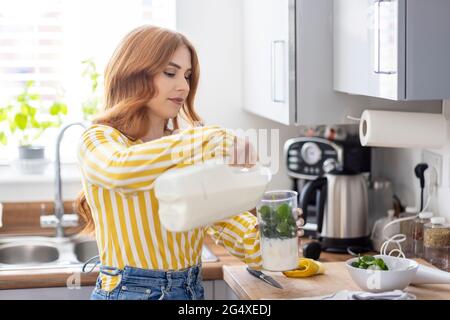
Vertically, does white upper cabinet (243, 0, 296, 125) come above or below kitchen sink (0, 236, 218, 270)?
above

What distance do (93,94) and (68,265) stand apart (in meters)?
0.81

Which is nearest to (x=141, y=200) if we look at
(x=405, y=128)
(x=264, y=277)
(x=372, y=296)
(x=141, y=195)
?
(x=141, y=195)

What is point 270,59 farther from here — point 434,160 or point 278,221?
point 278,221

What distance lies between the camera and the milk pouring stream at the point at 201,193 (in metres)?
1.58

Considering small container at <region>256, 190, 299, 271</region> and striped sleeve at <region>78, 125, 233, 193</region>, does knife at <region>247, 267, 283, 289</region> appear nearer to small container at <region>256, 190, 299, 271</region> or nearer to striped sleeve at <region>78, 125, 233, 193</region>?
small container at <region>256, 190, 299, 271</region>

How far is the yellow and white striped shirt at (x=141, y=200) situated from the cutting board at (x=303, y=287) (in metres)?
0.07

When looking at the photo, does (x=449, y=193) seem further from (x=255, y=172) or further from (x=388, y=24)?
(x=255, y=172)

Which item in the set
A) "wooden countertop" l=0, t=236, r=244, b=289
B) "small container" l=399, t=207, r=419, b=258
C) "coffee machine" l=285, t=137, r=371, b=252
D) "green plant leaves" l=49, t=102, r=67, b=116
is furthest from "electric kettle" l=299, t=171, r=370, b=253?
"green plant leaves" l=49, t=102, r=67, b=116

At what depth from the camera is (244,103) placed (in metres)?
3.13

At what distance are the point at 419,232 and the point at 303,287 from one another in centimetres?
56

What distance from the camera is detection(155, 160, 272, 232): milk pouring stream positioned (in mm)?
1577

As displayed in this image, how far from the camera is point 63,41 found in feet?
10.5

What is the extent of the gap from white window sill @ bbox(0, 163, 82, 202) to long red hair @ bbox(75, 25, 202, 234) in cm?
117

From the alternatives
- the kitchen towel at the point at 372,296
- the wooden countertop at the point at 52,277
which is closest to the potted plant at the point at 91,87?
the wooden countertop at the point at 52,277
